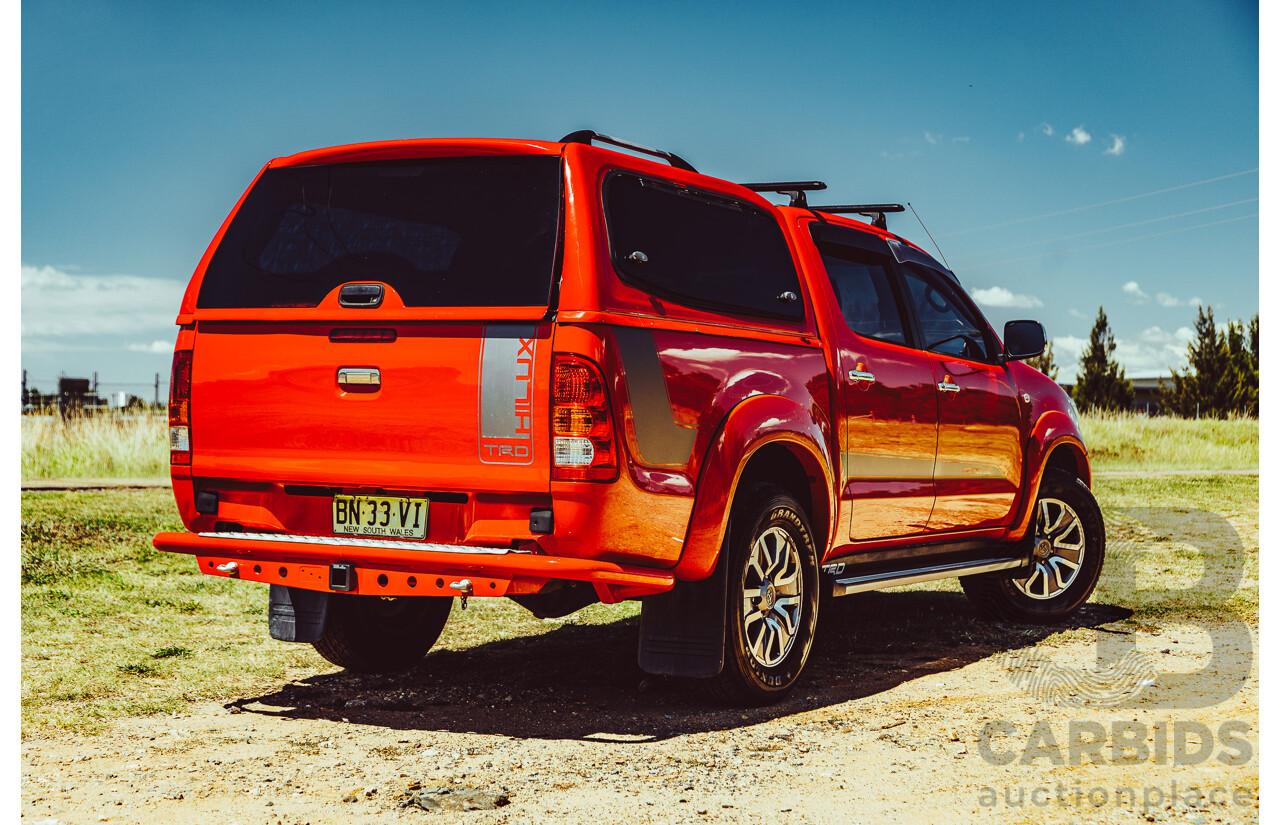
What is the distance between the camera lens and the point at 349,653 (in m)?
5.89

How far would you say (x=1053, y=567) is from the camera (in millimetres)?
7801

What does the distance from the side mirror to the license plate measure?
13.6 ft

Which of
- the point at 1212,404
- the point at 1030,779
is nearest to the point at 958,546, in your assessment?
the point at 1030,779

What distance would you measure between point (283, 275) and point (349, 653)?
1.98 metres

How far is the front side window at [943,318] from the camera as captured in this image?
6.94 m

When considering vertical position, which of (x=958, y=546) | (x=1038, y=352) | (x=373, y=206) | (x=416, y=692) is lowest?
(x=416, y=692)

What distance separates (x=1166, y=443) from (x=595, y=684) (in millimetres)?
27570

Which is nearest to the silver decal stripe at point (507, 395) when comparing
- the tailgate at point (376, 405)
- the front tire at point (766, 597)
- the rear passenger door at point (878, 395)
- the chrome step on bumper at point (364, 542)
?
the tailgate at point (376, 405)

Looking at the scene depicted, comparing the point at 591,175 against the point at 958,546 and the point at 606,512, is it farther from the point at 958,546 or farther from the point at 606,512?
the point at 958,546

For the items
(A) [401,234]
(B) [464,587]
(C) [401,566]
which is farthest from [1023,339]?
(C) [401,566]

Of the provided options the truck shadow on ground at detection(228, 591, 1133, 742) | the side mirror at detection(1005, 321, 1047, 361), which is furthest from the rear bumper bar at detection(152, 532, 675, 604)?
the side mirror at detection(1005, 321, 1047, 361)

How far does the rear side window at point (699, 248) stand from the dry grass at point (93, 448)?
15154mm

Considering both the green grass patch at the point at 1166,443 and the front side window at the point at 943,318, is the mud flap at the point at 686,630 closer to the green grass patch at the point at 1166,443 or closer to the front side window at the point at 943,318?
the front side window at the point at 943,318

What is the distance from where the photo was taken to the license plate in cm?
467
